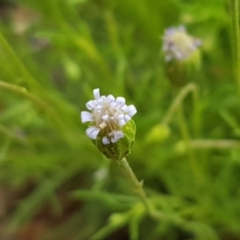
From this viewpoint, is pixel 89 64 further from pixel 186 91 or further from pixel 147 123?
pixel 186 91

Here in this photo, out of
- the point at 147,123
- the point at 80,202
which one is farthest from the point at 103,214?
the point at 147,123

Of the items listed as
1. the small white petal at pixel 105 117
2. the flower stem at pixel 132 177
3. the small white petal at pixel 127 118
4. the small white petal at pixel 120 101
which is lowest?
the flower stem at pixel 132 177

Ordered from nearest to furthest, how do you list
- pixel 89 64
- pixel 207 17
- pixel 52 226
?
pixel 207 17
pixel 89 64
pixel 52 226

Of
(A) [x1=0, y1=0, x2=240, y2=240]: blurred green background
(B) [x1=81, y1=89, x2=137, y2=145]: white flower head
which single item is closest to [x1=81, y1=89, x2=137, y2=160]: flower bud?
(B) [x1=81, y1=89, x2=137, y2=145]: white flower head

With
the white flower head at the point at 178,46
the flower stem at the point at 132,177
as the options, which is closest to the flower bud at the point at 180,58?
the white flower head at the point at 178,46

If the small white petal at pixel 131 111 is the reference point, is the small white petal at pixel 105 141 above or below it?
below

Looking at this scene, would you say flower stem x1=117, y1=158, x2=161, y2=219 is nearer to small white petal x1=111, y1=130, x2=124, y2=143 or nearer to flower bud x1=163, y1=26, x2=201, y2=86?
small white petal x1=111, y1=130, x2=124, y2=143

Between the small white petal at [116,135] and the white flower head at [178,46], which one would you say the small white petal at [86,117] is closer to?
the small white petal at [116,135]
